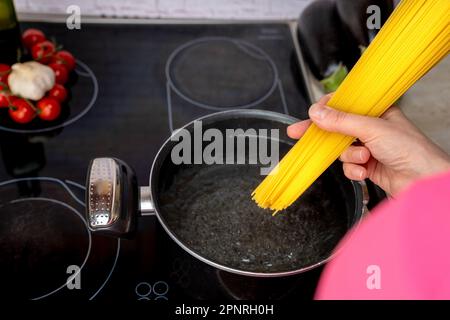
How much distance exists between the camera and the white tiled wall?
1.12 metres

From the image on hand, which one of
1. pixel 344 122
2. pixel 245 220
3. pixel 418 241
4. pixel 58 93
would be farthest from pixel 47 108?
pixel 418 241

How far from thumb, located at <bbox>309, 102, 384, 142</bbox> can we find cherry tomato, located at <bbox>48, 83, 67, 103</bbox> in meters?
0.53

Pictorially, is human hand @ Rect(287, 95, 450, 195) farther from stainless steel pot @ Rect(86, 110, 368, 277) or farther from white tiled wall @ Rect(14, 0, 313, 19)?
white tiled wall @ Rect(14, 0, 313, 19)

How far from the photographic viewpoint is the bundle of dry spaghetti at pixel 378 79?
53cm

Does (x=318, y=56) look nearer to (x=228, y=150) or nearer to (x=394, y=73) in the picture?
(x=228, y=150)

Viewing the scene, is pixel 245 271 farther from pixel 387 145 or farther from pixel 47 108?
pixel 47 108

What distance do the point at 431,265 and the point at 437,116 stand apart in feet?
2.04

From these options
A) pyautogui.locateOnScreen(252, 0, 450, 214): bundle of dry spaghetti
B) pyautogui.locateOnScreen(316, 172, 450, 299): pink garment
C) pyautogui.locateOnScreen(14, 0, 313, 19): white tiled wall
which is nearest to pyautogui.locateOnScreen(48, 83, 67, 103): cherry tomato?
pyautogui.locateOnScreen(14, 0, 313, 19): white tiled wall

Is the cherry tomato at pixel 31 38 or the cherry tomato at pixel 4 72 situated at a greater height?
the cherry tomato at pixel 31 38

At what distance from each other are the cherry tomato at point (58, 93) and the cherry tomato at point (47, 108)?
0.01 metres

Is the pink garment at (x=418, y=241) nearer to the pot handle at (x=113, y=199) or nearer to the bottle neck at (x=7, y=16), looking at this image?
the pot handle at (x=113, y=199)

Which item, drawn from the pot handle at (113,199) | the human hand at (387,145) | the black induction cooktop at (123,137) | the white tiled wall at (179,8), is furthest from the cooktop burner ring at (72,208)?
the white tiled wall at (179,8)

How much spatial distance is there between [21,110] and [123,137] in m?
0.19

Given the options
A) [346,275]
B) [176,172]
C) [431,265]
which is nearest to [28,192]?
[176,172]
